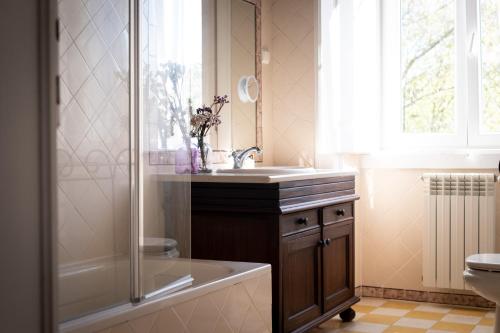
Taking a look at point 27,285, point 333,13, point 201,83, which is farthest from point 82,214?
point 333,13

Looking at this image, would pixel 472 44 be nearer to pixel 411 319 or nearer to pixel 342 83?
pixel 342 83

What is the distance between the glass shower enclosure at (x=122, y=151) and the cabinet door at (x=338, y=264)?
4.12 feet

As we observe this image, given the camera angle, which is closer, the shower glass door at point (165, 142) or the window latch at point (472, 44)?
the shower glass door at point (165, 142)

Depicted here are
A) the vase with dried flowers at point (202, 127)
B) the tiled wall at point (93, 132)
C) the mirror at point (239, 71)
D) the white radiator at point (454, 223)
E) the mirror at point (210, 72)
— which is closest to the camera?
the tiled wall at point (93, 132)

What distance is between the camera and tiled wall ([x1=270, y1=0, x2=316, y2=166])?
3918 mm

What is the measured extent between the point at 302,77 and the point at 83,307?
2636 millimetres

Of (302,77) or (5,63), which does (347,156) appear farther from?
(5,63)

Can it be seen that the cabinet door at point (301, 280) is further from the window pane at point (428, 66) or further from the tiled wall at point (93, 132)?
the window pane at point (428, 66)

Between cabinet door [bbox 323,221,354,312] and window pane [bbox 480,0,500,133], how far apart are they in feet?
3.61

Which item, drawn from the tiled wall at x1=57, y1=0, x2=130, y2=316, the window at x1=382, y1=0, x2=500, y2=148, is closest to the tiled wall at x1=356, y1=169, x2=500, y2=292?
the window at x1=382, y1=0, x2=500, y2=148

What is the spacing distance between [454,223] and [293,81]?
121 centimetres

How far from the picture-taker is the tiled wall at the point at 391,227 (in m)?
3.93

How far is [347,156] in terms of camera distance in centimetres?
391

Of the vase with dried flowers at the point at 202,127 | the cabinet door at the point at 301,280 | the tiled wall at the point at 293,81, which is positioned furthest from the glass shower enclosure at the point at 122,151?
the tiled wall at the point at 293,81
